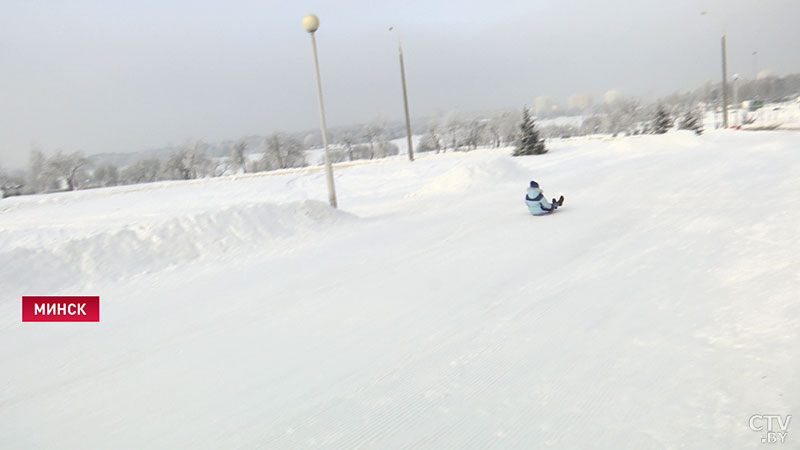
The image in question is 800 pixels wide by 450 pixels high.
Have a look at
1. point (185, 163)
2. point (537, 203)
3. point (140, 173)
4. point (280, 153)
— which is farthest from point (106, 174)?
point (537, 203)

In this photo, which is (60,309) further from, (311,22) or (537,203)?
(537,203)

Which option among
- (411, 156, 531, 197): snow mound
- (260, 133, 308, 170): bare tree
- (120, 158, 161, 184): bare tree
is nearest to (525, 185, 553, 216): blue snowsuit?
(411, 156, 531, 197): snow mound

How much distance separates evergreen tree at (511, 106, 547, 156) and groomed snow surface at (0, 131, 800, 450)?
2240 centimetres

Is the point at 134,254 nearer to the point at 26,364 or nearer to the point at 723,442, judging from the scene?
the point at 26,364

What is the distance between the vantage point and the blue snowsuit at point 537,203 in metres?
9.62

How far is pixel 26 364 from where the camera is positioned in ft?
14.8

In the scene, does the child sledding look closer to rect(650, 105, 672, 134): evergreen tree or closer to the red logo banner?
the red logo banner

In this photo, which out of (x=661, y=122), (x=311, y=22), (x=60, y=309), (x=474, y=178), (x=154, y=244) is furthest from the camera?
(x=661, y=122)

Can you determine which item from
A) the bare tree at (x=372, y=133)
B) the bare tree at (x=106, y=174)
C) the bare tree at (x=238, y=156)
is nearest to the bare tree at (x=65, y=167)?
the bare tree at (x=106, y=174)

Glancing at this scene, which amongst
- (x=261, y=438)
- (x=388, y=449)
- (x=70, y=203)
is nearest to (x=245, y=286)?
(x=261, y=438)

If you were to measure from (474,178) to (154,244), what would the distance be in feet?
33.5

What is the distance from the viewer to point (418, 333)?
4457 mm

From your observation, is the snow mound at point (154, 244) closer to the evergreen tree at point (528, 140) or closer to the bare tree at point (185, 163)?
the evergreen tree at point (528, 140)

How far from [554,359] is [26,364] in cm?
488
